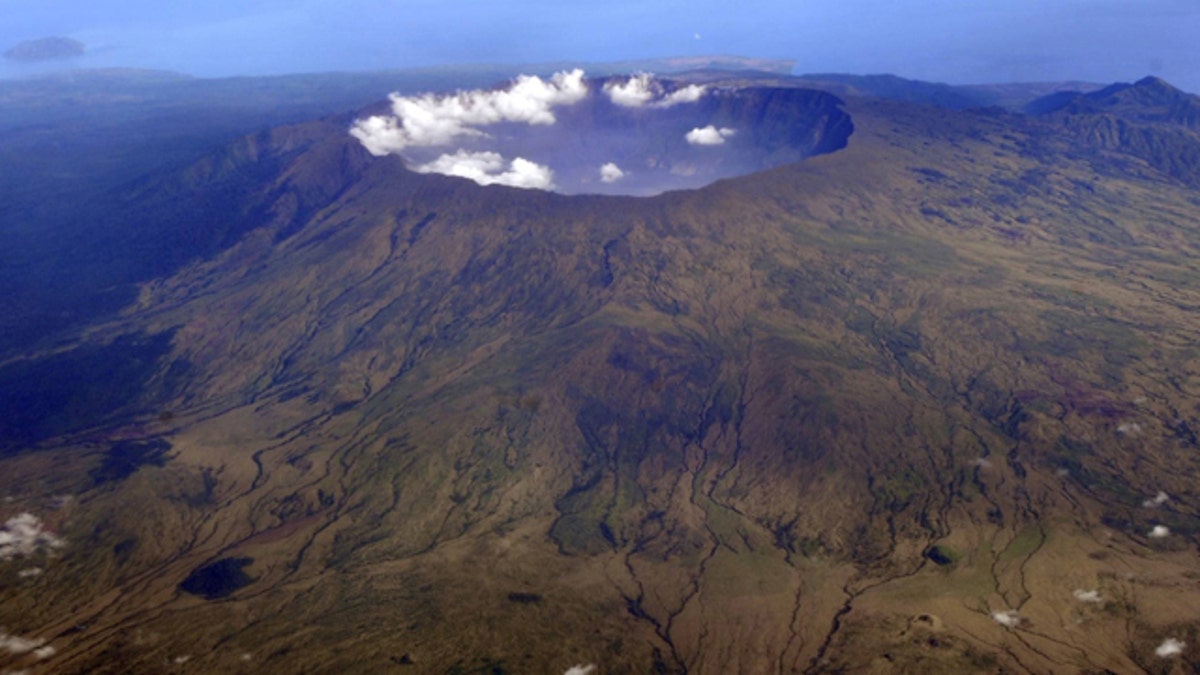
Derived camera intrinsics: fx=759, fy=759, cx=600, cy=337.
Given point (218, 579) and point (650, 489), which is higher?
point (650, 489)

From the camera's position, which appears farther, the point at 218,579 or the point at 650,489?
the point at 650,489

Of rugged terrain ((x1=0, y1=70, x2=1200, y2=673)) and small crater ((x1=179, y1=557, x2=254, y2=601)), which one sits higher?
rugged terrain ((x1=0, y1=70, x2=1200, y2=673))

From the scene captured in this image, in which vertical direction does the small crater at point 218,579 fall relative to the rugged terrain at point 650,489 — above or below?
below

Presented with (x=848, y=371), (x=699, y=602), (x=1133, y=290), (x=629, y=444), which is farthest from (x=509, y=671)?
(x=1133, y=290)

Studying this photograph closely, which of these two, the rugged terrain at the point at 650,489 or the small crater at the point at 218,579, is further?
the small crater at the point at 218,579

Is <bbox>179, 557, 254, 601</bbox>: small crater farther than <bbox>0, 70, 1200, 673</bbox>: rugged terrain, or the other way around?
<bbox>179, 557, 254, 601</bbox>: small crater

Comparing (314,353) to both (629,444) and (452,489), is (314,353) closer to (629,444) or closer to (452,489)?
(452,489)

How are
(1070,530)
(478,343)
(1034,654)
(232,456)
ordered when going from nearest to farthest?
1. (1034,654)
2. (1070,530)
3. (232,456)
4. (478,343)

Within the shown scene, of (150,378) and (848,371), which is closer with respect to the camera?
(848,371)
